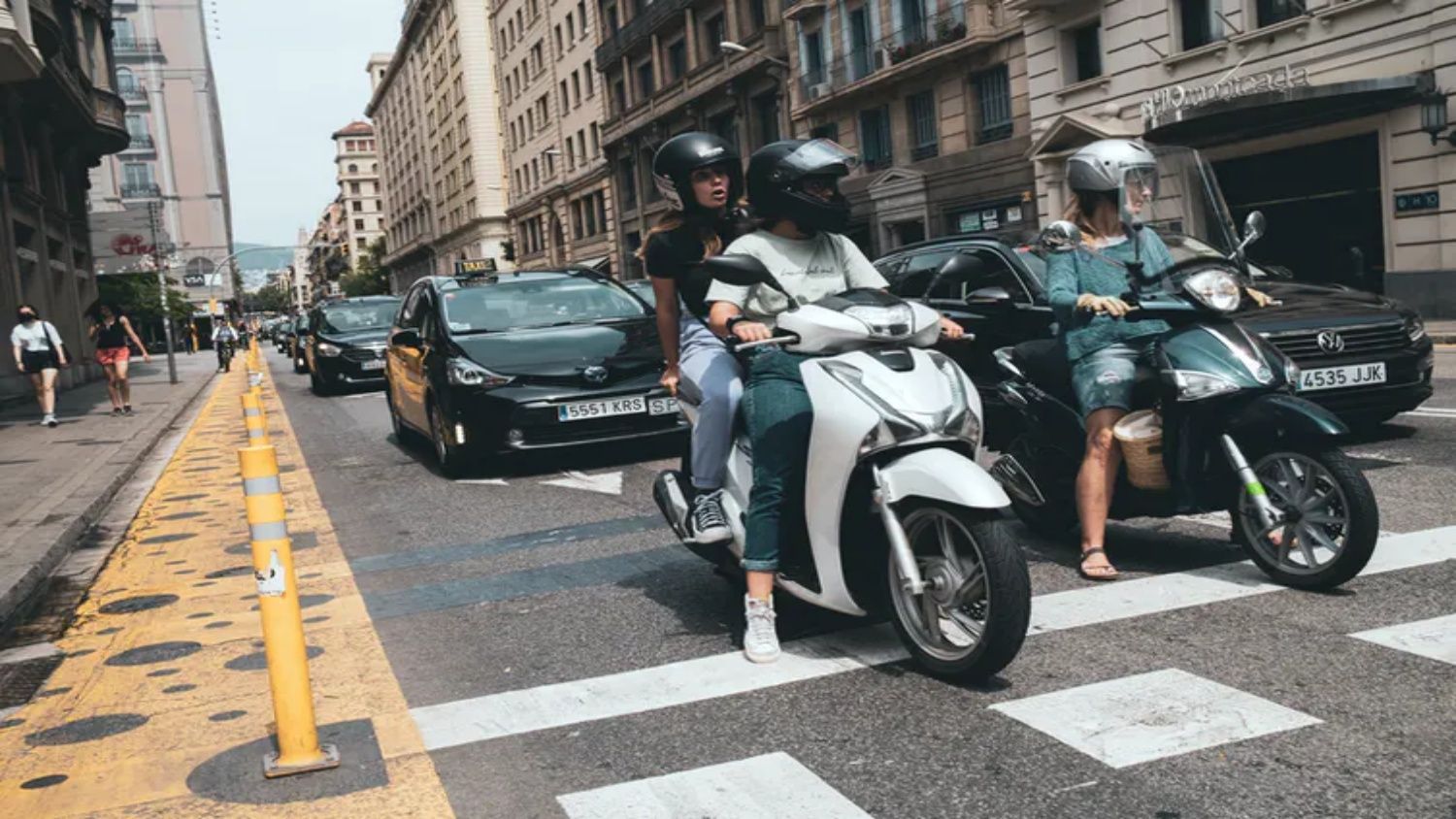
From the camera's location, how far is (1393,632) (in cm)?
405

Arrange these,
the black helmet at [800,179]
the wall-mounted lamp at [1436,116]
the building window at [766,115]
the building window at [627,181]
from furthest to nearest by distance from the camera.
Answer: the building window at [627,181] → the building window at [766,115] → the wall-mounted lamp at [1436,116] → the black helmet at [800,179]

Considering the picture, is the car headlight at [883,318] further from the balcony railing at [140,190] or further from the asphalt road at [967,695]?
the balcony railing at [140,190]

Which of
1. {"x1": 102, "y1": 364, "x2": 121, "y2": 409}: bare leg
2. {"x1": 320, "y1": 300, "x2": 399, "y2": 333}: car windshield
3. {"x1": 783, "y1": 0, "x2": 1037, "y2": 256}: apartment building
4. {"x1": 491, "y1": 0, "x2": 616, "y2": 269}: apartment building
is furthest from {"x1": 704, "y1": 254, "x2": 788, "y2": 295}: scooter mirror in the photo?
{"x1": 491, "y1": 0, "x2": 616, "y2": 269}: apartment building

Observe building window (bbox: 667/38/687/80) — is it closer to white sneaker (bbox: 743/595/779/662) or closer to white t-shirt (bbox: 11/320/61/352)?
white t-shirt (bbox: 11/320/61/352)

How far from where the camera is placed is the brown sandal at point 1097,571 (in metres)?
5.05

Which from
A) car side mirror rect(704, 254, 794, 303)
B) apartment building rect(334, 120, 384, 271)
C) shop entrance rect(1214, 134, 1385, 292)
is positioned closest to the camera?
car side mirror rect(704, 254, 794, 303)

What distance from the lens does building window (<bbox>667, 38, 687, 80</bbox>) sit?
45688mm

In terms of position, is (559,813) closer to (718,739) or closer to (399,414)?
(718,739)

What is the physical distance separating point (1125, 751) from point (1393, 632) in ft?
4.43

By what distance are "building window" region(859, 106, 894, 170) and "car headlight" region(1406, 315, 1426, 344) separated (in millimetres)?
25349

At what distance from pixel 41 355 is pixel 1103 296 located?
15287 millimetres

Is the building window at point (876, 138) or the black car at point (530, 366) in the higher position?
the building window at point (876, 138)

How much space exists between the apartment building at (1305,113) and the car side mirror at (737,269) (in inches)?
606

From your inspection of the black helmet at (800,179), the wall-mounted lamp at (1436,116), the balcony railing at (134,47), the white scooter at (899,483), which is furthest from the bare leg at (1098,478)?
the balcony railing at (134,47)
